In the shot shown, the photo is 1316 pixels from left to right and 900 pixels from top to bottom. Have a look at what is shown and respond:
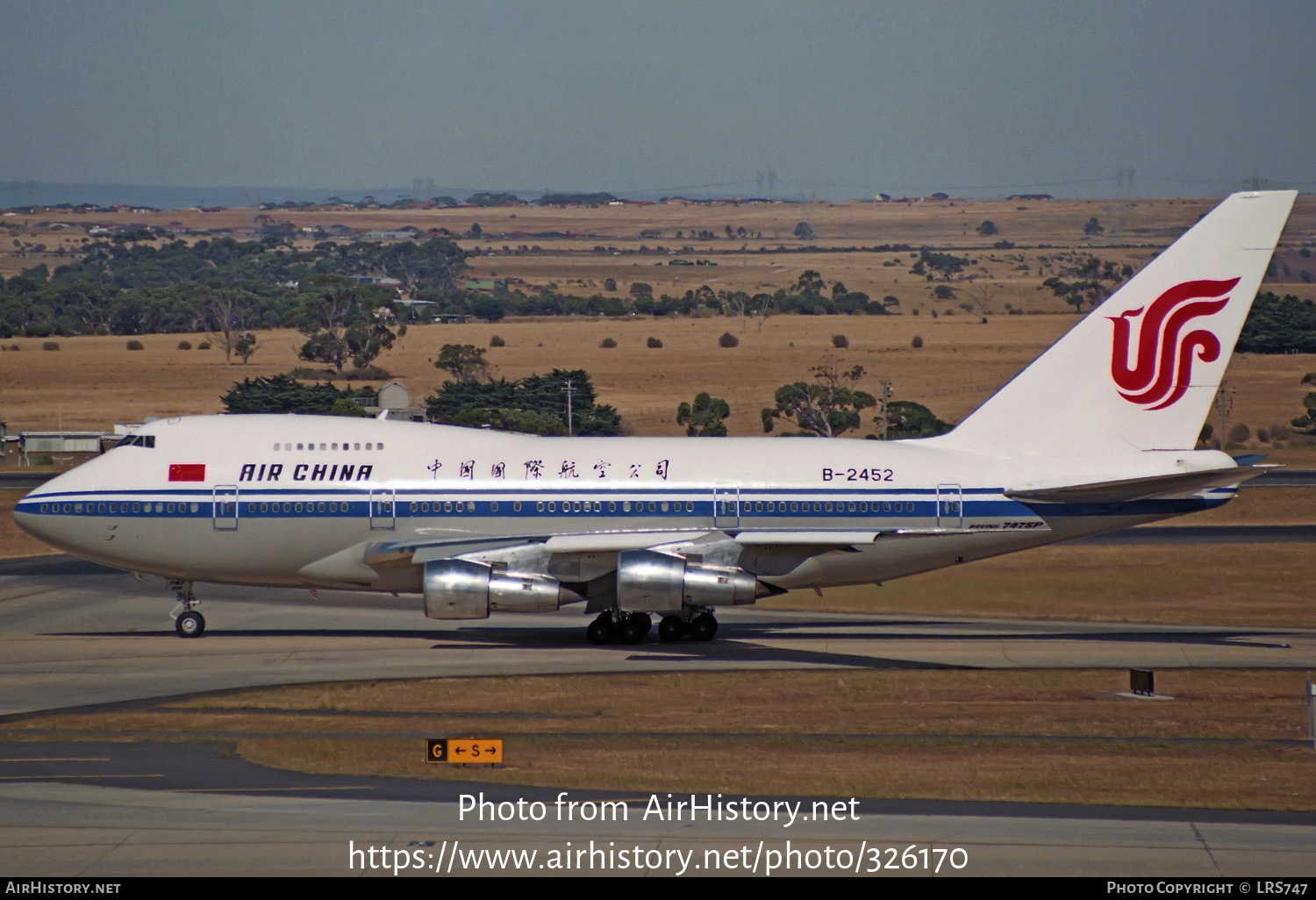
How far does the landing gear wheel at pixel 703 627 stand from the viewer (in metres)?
40.7

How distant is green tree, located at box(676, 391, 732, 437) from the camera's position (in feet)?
320

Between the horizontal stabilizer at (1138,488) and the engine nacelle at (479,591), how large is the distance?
12782mm

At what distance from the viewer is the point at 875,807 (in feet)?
77.6

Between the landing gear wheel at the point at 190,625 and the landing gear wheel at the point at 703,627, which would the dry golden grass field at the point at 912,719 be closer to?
the landing gear wheel at the point at 703,627

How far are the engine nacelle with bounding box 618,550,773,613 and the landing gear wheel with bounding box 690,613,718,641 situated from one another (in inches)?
108

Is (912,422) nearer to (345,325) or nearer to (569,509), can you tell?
(569,509)

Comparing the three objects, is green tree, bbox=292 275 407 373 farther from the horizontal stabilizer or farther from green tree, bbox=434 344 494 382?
the horizontal stabilizer

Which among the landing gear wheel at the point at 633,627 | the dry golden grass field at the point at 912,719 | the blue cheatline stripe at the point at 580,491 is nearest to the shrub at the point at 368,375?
the dry golden grass field at the point at 912,719

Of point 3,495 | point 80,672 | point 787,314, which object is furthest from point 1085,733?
point 787,314

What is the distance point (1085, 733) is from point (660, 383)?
94629mm

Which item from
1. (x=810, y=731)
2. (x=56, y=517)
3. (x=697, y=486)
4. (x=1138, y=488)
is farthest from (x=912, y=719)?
(x=56, y=517)

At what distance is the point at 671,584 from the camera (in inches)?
1469

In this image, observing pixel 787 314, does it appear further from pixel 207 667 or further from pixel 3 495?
pixel 207 667

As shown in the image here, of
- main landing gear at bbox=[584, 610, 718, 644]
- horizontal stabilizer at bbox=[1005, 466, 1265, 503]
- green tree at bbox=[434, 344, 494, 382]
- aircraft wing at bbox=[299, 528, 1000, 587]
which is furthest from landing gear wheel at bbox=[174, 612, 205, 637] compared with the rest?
green tree at bbox=[434, 344, 494, 382]
